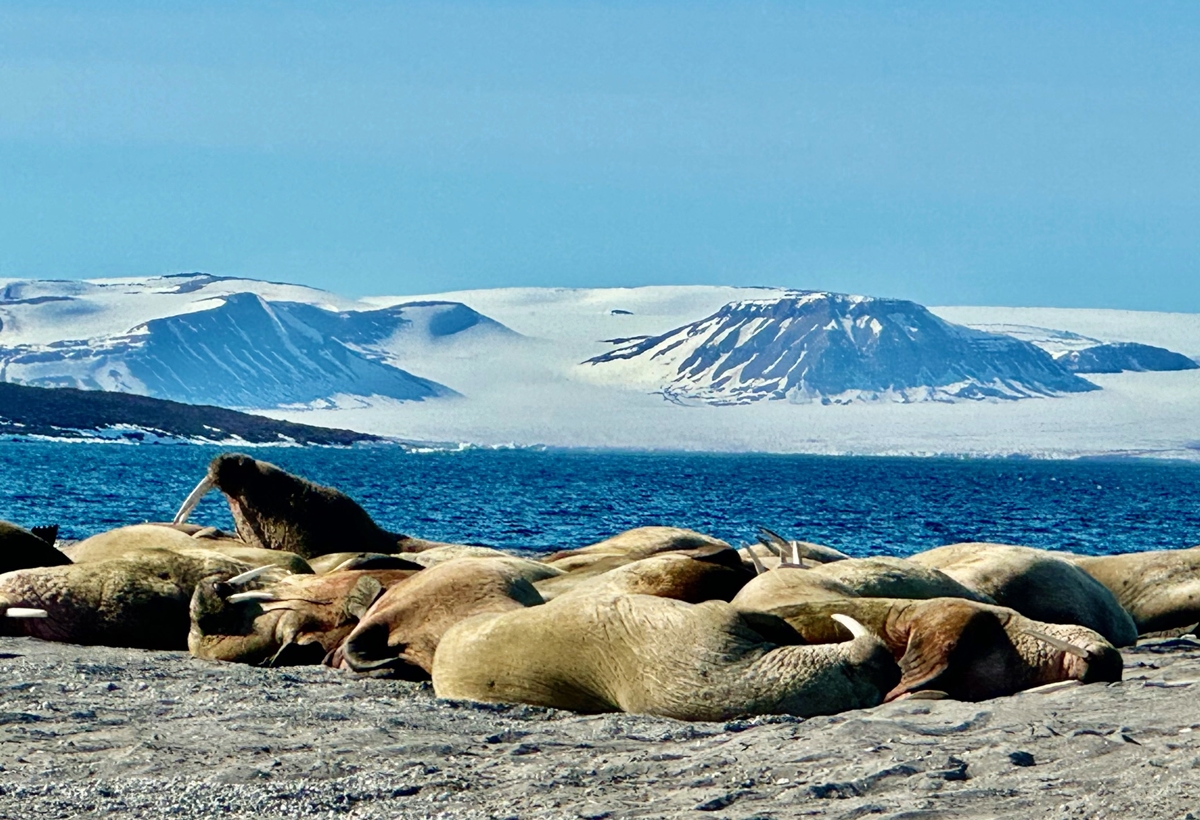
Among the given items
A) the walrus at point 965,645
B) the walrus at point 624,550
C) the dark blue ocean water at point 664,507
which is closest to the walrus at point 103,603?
the walrus at point 624,550

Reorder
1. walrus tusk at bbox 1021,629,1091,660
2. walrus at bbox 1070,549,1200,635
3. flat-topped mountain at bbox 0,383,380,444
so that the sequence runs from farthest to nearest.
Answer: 1. flat-topped mountain at bbox 0,383,380,444
2. walrus at bbox 1070,549,1200,635
3. walrus tusk at bbox 1021,629,1091,660

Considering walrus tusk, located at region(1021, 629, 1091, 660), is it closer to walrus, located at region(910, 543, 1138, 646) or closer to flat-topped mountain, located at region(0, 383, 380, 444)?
walrus, located at region(910, 543, 1138, 646)

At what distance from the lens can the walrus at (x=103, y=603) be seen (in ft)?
42.9

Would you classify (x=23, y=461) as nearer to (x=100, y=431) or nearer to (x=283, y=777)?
(x=100, y=431)

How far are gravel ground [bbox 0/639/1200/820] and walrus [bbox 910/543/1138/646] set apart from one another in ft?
12.7

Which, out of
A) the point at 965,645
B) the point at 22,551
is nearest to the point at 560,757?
the point at 965,645

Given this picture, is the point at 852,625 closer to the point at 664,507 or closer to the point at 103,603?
the point at 103,603

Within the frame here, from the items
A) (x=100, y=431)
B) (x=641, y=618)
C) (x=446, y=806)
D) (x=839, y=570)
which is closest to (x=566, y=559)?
(x=839, y=570)

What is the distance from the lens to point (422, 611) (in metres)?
11.6

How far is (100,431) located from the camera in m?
180

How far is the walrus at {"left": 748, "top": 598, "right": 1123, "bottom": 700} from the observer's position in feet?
33.5

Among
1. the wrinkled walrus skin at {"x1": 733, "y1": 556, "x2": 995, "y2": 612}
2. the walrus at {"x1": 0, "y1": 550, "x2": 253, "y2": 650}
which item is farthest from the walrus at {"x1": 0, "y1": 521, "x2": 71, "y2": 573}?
the wrinkled walrus skin at {"x1": 733, "y1": 556, "x2": 995, "y2": 612}

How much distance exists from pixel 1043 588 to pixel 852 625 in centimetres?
503

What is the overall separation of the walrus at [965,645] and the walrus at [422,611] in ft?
7.10
